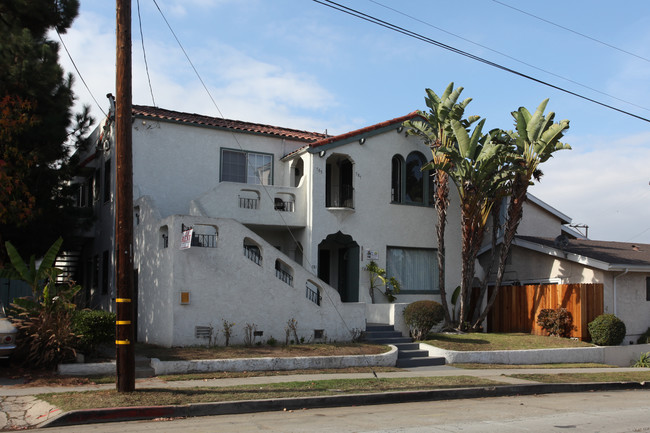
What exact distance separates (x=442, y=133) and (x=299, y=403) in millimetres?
12788

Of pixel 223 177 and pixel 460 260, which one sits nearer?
pixel 223 177

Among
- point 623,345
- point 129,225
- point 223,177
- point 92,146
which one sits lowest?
point 623,345

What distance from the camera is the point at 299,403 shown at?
11031mm

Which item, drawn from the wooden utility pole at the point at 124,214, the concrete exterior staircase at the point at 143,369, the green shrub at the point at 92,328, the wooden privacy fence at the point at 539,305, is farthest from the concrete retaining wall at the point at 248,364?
the wooden privacy fence at the point at 539,305

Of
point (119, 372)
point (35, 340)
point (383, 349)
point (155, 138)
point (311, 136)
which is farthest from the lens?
point (311, 136)

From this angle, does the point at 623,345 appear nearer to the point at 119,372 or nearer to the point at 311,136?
the point at 311,136

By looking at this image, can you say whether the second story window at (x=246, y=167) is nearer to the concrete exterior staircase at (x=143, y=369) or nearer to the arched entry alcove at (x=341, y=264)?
the arched entry alcove at (x=341, y=264)

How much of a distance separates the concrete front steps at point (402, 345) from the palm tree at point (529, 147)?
536 centimetres

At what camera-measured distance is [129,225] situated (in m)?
11.0

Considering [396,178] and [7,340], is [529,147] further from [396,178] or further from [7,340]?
[7,340]

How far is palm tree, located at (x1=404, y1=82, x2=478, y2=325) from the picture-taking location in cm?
2088

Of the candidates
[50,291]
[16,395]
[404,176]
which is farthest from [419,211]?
[16,395]

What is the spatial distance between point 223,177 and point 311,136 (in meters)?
4.28

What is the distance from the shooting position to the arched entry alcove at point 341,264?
68.0ft
